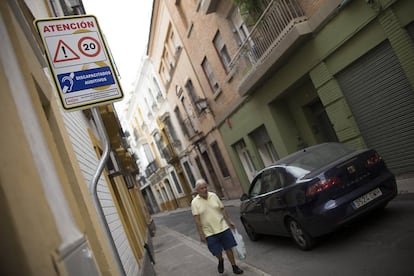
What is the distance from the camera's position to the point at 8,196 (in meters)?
1.10

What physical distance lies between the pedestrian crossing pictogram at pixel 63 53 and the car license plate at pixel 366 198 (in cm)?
495

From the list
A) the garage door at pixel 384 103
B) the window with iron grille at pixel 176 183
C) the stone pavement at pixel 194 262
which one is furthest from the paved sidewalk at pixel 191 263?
the window with iron grille at pixel 176 183

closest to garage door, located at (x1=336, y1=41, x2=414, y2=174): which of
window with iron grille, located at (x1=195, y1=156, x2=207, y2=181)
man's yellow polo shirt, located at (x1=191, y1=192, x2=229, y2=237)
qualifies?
man's yellow polo shirt, located at (x1=191, y1=192, x2=229, y2=237)

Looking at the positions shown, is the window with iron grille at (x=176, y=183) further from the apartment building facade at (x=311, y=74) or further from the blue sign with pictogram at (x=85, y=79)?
the blue sign with pictogram at (x=85, y=79)

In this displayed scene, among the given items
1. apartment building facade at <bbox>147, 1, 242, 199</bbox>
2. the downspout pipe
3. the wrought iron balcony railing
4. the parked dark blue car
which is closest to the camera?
the downspout pipe

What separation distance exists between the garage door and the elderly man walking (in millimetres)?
4628

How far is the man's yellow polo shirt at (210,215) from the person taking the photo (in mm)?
6609

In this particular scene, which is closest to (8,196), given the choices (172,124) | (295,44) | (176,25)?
(295,44)

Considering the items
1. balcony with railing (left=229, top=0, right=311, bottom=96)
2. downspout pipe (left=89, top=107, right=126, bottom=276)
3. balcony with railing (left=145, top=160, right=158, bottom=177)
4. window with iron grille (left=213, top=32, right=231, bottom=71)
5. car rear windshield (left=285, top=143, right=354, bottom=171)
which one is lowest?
car rear windshield (left=285, top=143, right=354, bottom=171)

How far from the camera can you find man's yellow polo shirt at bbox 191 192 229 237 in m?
6.61

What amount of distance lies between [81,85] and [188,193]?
102 feet

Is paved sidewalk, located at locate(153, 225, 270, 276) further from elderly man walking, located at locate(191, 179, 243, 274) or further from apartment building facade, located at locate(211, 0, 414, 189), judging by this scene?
apartment building facade, located at locate(211, 0, 414, 189)

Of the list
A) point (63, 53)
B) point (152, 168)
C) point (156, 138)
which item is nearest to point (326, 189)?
point (63, 53)

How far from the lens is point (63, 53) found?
2.73 metres
